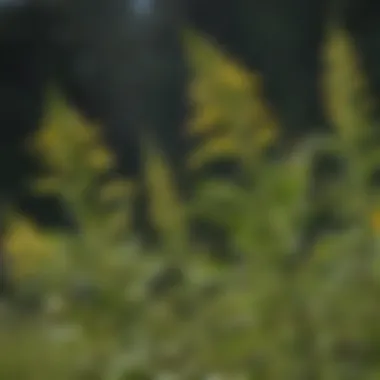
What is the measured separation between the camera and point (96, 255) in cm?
125

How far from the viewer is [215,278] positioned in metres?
1.23

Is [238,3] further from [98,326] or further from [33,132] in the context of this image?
[98,326]

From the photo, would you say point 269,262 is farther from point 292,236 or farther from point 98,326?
point 98,326

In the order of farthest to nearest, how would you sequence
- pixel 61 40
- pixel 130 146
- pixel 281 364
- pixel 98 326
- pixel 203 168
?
1. pixel 61 40
2. pixel 130 146
3. pixel 203 168
4. pixel 98 326
5. pixel 281 364

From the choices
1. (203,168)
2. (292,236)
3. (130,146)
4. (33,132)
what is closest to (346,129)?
(292,236)

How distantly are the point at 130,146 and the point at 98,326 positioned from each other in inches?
54.8

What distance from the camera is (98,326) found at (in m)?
1.22

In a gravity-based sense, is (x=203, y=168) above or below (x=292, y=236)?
above

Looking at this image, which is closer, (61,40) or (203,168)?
(203,168)

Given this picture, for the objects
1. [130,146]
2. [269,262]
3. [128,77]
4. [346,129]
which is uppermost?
[128,77]

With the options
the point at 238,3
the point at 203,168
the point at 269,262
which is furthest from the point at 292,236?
the point at 238,3

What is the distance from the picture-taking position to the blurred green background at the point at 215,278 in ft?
3.72

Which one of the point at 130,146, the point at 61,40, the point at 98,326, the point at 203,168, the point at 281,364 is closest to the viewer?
the point at 281,364

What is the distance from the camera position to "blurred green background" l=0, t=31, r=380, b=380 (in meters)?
1.13
